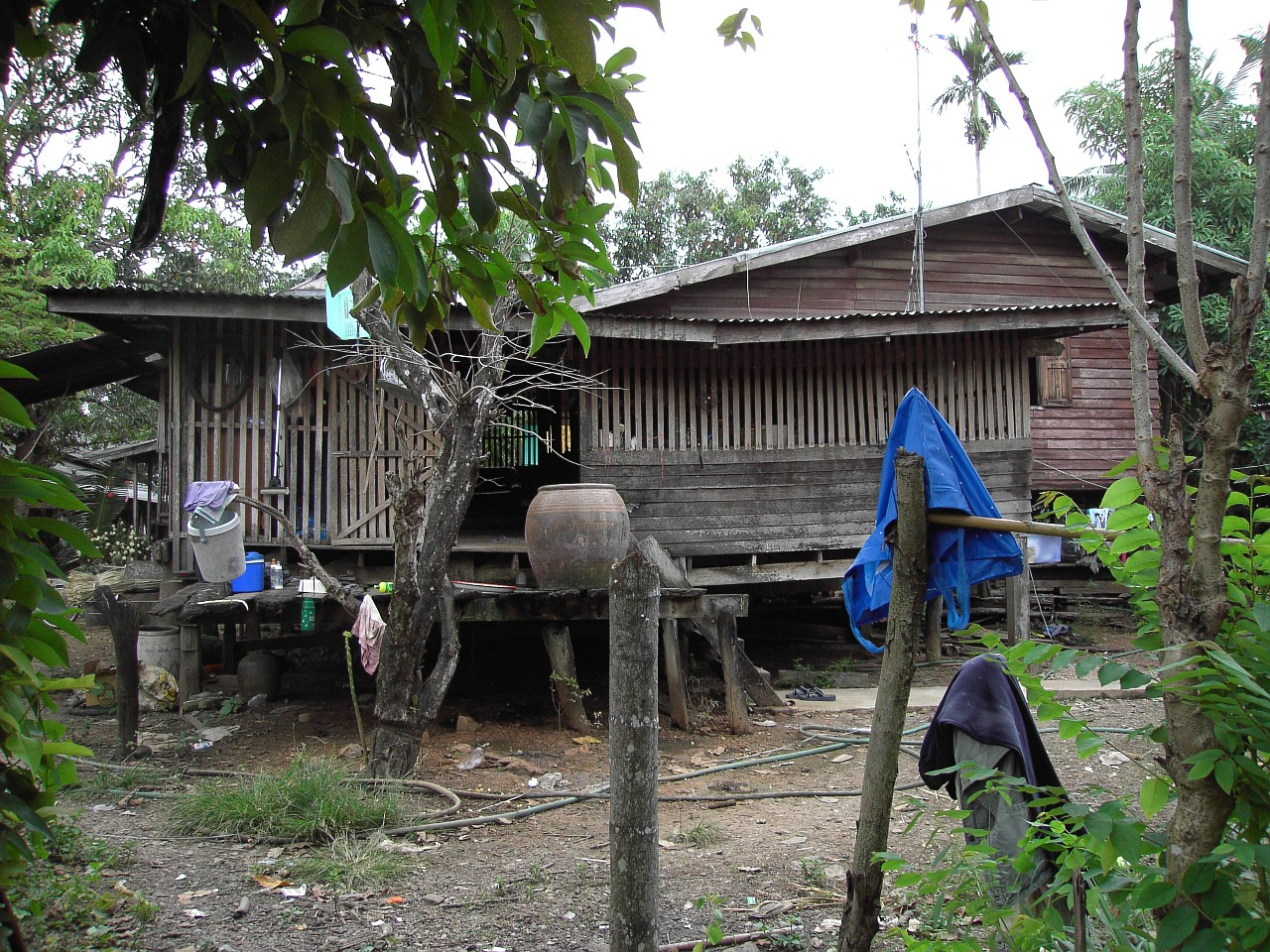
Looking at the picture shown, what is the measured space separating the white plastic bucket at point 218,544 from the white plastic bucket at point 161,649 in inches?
73.1

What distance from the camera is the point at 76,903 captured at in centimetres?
377

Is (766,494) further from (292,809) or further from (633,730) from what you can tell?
(633,730)

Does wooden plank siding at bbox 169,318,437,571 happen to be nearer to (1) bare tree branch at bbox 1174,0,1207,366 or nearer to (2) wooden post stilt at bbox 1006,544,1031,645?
(2) wooden post stilt at bbox 1006,544,1031,645

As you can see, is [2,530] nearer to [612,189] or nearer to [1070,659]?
[612,189]

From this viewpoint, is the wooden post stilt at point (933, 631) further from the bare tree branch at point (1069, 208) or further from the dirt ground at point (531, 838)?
the bare tree branch at point (1069, 208)

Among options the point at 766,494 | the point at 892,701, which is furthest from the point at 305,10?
the point at 766,494

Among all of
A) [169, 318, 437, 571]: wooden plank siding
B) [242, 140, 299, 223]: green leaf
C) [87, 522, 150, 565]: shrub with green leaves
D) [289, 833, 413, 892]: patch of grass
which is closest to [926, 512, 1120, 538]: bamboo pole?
[242, 140, 299, 223]: green leaf

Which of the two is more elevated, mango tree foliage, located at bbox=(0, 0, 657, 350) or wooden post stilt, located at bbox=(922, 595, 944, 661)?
mango tree foliage, located at bbox=(0, 0, 657, 350)

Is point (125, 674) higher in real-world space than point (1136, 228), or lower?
lower

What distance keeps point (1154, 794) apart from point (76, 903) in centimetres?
404

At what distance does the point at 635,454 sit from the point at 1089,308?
514 centimetres

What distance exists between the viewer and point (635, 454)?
9789mm

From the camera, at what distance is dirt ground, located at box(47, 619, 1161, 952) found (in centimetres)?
391

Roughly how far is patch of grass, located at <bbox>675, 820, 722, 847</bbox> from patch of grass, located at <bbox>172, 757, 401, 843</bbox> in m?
1.65
